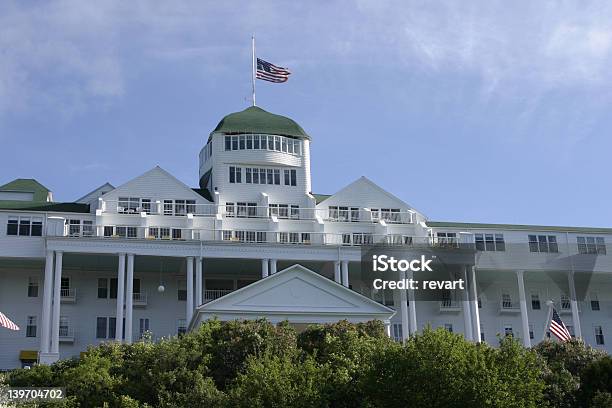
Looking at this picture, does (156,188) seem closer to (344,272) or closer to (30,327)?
(30,327)

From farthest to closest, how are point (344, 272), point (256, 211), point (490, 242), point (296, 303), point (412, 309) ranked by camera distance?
point (490, 242) → point (256, 211) → point (412, 309) → point (344, 272) → point (296, 303)

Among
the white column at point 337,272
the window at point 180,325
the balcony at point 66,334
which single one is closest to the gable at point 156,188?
the window at point 180,325

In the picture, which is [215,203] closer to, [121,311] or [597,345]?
[121,311]

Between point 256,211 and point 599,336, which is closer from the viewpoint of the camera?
point 256,211

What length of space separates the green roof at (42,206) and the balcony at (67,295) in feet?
19.6

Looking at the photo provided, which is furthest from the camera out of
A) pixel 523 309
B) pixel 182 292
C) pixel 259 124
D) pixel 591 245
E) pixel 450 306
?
pixel 591 245

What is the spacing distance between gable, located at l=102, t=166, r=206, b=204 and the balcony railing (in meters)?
0.53

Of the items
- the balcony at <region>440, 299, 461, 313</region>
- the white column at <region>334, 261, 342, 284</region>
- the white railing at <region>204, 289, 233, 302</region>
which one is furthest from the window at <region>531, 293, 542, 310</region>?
the white railing at <region>204, 289, 233, 302</region>

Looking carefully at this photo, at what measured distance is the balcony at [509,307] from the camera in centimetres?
7938

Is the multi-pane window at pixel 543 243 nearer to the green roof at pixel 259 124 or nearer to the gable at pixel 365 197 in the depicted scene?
the gable at pixel 365 197

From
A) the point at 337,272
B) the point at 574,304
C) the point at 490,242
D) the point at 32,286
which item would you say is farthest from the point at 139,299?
the point at 574,304

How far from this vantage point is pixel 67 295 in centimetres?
7356

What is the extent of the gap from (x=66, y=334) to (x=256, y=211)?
17.0 meters

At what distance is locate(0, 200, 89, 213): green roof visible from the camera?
240ft
